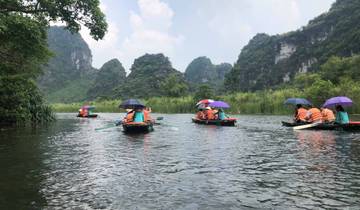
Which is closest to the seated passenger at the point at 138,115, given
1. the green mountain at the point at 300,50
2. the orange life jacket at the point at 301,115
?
the orange life jacket at the point at 301,115

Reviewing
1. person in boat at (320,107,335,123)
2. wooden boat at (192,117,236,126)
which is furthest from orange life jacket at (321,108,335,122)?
wooden boat at (192,117,236,126)

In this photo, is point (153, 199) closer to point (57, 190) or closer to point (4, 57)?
point (57, 190)

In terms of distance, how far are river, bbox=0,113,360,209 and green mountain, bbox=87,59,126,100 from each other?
104 metres

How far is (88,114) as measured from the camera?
146 feet

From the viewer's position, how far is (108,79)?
121 meters

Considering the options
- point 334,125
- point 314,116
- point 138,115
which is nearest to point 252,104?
point 314,116

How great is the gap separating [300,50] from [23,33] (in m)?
99.3

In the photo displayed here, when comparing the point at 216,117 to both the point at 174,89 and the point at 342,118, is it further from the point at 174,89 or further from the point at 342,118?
the point at 174,89

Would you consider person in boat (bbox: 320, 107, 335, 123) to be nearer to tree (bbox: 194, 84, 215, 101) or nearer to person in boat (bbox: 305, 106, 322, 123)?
person in boat (bbox: 305, 106, 322, 123)

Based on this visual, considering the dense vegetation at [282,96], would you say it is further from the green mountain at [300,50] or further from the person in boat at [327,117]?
the green mountain at [300,50]

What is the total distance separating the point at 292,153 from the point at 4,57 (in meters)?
15.2

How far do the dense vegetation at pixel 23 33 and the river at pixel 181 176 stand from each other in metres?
4.34

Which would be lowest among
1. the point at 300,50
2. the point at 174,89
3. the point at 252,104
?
the point at 252,104

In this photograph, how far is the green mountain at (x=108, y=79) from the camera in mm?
117938
